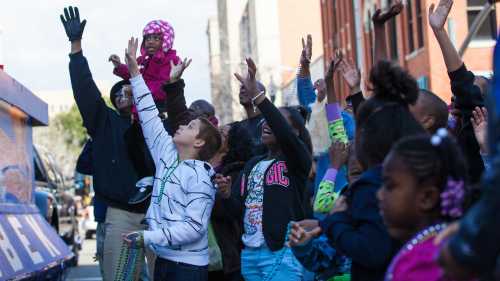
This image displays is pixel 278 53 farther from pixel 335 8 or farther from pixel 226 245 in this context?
pixel 226 245

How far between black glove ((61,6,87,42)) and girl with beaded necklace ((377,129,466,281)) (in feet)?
13.4

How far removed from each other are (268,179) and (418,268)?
3199 mm

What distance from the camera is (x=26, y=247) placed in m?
8.88

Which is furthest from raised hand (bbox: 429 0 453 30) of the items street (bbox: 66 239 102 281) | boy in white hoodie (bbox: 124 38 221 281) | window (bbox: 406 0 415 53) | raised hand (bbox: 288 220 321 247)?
window (bbox: 406 0 415 53)

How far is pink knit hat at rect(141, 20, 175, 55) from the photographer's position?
7578 millimetres

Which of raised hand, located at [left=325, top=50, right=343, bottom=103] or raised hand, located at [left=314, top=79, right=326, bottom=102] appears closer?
raised hand, located at [left=325, top=50, right=343, bottom=103]

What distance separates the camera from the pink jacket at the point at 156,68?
25.0 ft

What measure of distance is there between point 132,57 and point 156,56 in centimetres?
109

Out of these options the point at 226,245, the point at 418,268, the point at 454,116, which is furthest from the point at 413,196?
the point at 226,245

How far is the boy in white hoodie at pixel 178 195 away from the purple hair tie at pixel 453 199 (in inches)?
116

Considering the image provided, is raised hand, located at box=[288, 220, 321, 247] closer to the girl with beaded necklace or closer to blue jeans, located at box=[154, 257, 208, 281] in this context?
the girl with beaded necklace

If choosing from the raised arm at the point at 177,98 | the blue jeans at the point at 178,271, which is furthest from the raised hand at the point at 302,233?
the raised arm at the point at 177,98

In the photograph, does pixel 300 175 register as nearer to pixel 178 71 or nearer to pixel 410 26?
pixel 178 71

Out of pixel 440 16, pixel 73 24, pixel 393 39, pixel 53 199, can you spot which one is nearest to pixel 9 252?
pixel 73 24
